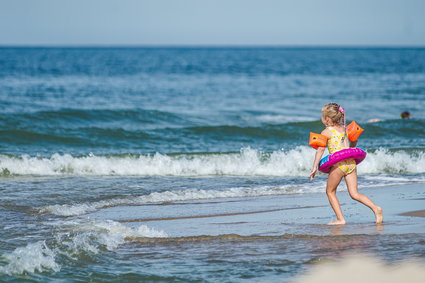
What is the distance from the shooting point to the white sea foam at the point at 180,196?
8.66m

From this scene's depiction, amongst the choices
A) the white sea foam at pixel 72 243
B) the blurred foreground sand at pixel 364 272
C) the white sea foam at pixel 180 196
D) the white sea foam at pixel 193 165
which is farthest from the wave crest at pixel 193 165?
the blurred foreground sand at pixel 364 272

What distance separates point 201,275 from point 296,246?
1.31m

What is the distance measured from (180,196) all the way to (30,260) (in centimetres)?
426

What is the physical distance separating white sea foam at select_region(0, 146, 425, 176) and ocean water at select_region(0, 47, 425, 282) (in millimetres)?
36

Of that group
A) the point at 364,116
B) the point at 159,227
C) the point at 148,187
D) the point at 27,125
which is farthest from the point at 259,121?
the point at 159,227

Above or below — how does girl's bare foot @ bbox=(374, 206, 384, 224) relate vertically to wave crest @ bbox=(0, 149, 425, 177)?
above

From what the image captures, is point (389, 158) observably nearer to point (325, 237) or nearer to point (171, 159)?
point (171, 159)

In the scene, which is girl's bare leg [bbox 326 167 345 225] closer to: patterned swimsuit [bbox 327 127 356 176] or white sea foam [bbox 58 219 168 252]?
patterned swimsuit [bbox 327 127 356 176]

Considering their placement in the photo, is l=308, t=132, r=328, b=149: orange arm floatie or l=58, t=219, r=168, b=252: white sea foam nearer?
l=58, t=219, r=168, b=252: white sea foam

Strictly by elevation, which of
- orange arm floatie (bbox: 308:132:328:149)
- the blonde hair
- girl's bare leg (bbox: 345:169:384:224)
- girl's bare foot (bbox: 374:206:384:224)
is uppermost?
the blonde hair

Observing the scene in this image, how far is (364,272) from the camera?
18.0 feet

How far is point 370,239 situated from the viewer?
6.54m

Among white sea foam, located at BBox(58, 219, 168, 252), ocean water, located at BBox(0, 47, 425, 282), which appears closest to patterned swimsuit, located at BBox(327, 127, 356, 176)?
ocean water, located at BBox(0, 47, 425, 282)

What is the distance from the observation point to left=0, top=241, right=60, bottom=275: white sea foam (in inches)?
224
